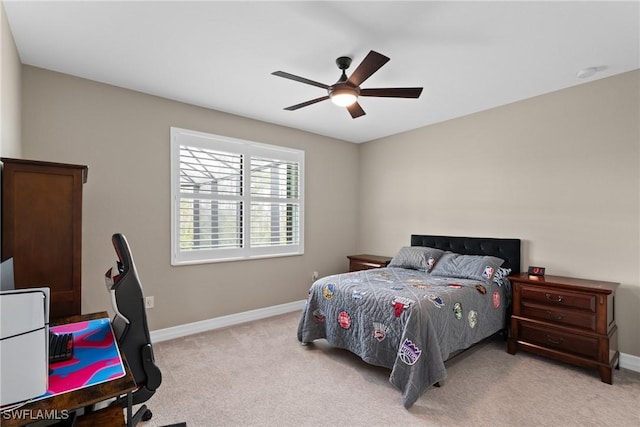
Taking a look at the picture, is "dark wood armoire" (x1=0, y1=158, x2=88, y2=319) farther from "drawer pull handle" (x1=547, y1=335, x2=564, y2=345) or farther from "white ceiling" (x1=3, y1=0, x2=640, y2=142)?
"drawer pull handle" (x1=547, y1=335, x2=564, y2=345)

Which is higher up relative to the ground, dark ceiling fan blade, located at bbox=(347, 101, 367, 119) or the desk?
dark ceiling fan blade, located at bbox=(347, 101, 367, 119)

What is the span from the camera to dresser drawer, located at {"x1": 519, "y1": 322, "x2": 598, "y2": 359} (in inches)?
102

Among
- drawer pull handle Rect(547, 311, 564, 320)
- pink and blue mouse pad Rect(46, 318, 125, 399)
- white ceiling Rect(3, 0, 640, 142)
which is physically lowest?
drawer pull handle Rect(547, 311, 564, 320)

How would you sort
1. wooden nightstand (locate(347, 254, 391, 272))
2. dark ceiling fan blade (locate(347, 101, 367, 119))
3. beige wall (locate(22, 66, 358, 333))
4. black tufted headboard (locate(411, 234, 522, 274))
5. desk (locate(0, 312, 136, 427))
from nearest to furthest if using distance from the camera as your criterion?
1. desk (locate(0, 312, 136, 427))
2. dark ceiling fan blade (locate(347, 101, 367, 119))
3. beige wall (locate(22, 66, 358, 333))
4. black tufted headboard (locate(411, 234, 522, 274))
5. wooden nightstand (locate(347, 254, 391, 272))

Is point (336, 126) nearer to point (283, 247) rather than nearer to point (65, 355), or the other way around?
point (283, 247)

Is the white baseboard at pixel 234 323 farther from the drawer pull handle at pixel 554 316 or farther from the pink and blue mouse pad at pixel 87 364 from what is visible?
the pink and blue mouse pad at pixel 87 364

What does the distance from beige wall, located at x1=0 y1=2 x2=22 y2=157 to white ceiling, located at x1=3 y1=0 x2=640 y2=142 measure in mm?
115

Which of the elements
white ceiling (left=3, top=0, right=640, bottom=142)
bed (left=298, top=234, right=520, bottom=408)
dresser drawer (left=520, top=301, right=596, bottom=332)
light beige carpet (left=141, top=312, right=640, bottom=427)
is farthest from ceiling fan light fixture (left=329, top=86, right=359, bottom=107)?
dresser drawer (left=520, top=301, right=596, bottom=332)

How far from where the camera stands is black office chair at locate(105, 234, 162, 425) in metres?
1.62

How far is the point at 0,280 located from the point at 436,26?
2746mm

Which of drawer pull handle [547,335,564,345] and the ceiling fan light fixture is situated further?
drawer pull handle [547,335,564,345]

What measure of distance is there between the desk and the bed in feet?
5.88

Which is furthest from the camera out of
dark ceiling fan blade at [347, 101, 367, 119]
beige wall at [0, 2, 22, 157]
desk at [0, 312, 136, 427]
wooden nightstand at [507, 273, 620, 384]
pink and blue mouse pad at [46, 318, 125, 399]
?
dark ceiling fan blade at [347, 101, 367, 119]

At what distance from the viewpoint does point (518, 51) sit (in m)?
2.42
